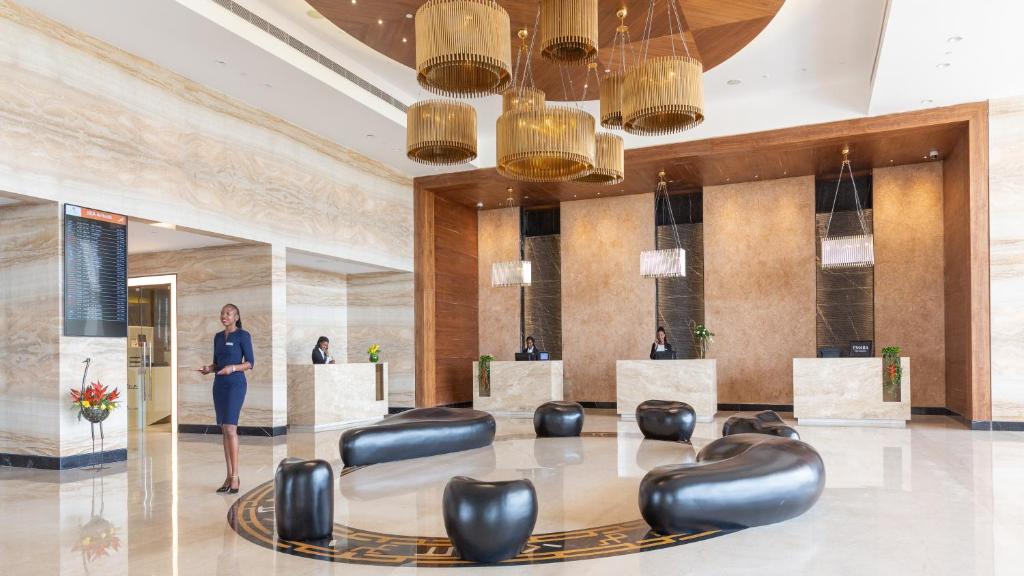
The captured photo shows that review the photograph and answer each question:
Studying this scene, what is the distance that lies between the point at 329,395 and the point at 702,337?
7057 mm

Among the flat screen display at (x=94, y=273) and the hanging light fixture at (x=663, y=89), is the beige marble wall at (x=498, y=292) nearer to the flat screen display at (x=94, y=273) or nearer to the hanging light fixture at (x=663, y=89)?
the flat screen display at (x=94, y=273)

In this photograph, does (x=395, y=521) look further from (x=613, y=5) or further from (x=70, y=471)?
(x=613, y=5)

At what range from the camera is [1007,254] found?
10703mm

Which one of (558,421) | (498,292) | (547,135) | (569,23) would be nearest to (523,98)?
(547,135)

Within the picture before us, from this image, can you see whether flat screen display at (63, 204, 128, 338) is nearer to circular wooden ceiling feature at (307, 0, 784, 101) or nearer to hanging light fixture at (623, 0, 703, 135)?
circular wooden ceiling feature at (307, 0, 784, 101)

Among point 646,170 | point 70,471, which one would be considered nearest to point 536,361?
point 646,170

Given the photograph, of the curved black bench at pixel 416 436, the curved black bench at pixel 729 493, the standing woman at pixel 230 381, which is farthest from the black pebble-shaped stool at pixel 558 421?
the curved black bench at pixel 729 493

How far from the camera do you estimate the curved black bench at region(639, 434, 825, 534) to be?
14.9ft

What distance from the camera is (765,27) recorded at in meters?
9.16

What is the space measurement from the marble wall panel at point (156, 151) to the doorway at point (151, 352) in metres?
2.50

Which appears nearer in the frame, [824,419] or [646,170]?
[824,419]

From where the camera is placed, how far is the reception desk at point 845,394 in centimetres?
1145

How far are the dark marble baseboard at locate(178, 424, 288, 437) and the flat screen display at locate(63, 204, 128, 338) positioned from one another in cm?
287

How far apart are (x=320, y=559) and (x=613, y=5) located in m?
6.66
